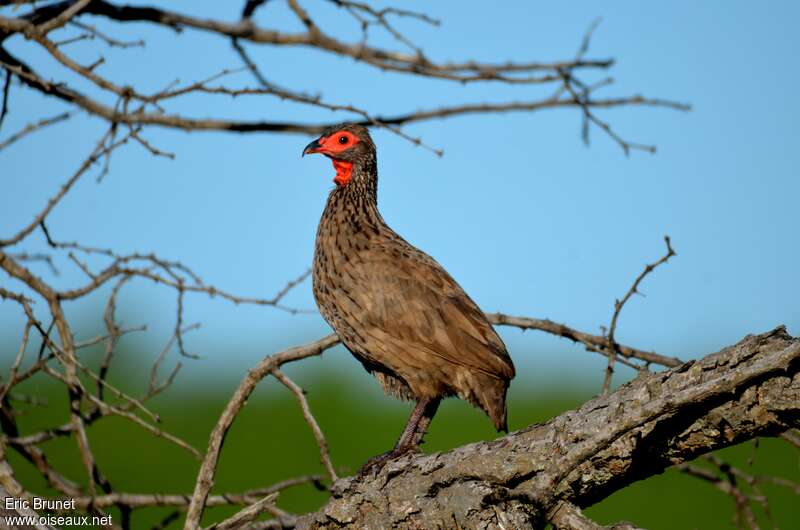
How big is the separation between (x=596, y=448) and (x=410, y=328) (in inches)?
87.9

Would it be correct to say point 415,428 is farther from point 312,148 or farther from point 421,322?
point 312,148

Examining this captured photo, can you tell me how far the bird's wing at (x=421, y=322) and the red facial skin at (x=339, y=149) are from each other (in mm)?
953

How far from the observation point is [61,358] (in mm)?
4418

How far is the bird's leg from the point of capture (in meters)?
5.08

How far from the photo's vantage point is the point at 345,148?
599 cm

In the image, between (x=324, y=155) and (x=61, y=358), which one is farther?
(x=324, y=155)

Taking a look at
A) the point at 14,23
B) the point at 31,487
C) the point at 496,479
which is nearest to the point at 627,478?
the point at 496,479

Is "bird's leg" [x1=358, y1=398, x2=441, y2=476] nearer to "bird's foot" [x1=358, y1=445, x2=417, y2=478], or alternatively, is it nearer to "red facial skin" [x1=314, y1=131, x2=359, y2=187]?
"bird's foot" [x1=358, y1=445, x2=417, y2=478]

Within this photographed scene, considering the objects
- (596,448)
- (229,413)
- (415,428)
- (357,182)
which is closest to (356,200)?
(357,182)

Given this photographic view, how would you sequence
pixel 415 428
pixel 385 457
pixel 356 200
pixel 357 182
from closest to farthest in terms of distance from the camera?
pixel 385 457 < pixel 415 428 < pixel 356 200 < pixel 357 182

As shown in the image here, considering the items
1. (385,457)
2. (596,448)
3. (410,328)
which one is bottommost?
(596,448)

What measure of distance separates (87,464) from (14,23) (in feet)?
6.78

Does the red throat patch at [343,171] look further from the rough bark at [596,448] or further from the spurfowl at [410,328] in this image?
the rough bark at [596,448]

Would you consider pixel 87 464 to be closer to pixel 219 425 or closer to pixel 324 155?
pixel 219 425
